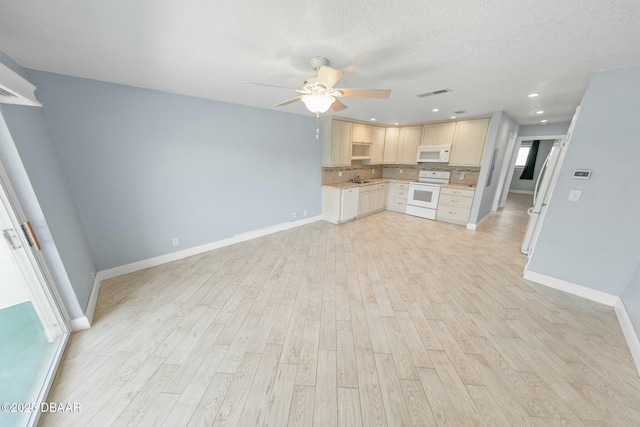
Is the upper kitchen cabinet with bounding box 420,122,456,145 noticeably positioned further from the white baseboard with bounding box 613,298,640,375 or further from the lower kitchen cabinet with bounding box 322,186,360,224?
the white baseboard with bounding box 613,298,640,375

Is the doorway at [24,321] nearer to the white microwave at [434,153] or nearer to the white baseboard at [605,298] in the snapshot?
the white baseboard at [605,298]

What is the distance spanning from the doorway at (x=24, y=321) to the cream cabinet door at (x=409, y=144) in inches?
250

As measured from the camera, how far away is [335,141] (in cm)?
458

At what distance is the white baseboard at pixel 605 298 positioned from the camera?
1.69 meters

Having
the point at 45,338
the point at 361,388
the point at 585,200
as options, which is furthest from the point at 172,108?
the point at 585,200

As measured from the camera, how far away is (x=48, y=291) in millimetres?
1678

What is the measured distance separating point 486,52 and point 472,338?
249 cm

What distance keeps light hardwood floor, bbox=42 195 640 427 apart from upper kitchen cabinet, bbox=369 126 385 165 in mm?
3593

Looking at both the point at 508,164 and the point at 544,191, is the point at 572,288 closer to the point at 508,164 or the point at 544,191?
the point at 544,191

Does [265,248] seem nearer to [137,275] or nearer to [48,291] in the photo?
[137,275]

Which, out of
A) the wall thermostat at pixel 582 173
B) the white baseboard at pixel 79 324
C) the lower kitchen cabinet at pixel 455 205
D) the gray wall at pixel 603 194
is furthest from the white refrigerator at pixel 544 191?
the white baseboard at pixel 79 324

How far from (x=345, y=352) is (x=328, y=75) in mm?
2296

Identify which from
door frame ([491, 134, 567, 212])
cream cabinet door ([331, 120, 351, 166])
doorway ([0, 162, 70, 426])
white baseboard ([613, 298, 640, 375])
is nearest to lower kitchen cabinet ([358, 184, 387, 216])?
cream cabinet door ([331, 120, 351, 166])

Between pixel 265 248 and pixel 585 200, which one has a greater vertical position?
pixel 585 200
